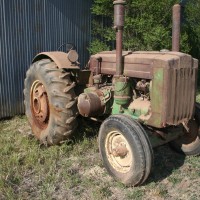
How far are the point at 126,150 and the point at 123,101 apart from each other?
69cm

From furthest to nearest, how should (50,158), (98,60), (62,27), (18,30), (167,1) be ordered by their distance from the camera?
(167,1) → (62,27) → (18,30) → (98,60) → (50,158)

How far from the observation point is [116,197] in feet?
11.7

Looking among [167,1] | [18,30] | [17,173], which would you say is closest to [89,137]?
[17,173]

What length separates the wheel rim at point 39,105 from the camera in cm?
486

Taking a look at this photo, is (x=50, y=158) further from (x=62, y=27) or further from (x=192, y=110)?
(x=62, y=27)

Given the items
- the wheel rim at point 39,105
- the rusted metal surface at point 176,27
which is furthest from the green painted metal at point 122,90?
the wheel rim at point 39,105

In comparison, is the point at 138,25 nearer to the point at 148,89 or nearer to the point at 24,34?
the point at 24,34

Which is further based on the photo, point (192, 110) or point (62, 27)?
point (62, 27)

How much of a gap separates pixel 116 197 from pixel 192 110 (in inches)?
53.1

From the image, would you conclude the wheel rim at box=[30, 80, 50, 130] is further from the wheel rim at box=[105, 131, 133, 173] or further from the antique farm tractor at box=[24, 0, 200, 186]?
the wheel rim at box=[105, 131, 133, 173]

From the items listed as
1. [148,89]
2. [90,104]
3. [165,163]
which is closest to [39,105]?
[90,104]

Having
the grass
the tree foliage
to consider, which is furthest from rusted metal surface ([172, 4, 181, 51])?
the tree foliage

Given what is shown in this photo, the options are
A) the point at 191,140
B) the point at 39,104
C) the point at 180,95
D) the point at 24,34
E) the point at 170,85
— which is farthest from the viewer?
the point at 24,34

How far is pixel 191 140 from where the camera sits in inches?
179
